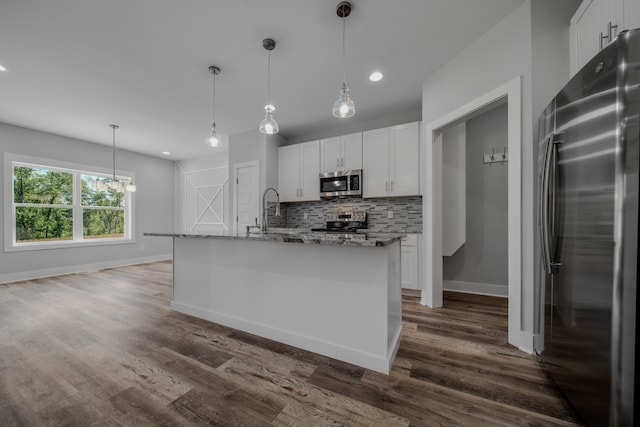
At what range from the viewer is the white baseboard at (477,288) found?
11.2 ft

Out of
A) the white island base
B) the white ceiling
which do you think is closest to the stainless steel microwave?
the white ceiling

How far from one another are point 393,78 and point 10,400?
423 cm

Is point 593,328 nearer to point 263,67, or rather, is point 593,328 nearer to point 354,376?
point 354,376

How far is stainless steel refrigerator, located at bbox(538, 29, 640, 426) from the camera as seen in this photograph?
98 centimetres

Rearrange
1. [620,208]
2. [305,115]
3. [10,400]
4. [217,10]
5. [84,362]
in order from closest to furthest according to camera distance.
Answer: [620,208]
[10,400]
[84,362]
[217,10]
[305,115]

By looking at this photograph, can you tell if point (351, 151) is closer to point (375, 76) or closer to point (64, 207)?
point (375, 76)

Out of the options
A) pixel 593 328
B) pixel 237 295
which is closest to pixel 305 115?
pixel 237 295

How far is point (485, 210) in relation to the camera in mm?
3525

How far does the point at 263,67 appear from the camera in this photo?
272cm

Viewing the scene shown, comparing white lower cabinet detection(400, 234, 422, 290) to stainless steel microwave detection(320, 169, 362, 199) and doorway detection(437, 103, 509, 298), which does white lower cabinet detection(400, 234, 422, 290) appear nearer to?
doorway detection(437, 103, 509, 298)

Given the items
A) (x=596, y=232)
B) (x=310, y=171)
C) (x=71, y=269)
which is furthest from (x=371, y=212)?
(x=71, y=269)

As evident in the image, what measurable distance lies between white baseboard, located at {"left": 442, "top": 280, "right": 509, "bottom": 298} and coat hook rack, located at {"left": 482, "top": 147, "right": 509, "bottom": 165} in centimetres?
178

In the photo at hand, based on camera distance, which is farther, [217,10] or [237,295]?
[237,295]

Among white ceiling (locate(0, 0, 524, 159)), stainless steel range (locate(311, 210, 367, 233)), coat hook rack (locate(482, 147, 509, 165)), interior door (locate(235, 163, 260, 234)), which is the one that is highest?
white ceiling (locate(0, 0, 524, 159))
